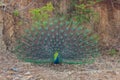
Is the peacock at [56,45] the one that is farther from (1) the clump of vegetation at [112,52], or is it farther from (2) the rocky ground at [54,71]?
(1) the clump of vegetation at [112,52]

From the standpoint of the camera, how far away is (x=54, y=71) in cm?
614

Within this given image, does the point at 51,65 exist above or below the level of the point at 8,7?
below

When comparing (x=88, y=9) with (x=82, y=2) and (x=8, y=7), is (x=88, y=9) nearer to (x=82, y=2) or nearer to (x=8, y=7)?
(x=82, y=2)

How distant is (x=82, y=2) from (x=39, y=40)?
2828 mm

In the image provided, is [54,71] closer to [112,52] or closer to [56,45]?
[56,45]

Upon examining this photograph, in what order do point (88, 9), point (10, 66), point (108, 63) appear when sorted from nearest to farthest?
point (10, 66), point (108, 63), point (88, 9)

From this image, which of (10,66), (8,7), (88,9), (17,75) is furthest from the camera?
(88,9)

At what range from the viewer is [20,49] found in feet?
21.5

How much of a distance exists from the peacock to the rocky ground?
0.17 metres

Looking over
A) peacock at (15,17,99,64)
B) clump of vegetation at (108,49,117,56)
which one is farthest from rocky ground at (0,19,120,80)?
clump of vegetation at (108,49,117,56)

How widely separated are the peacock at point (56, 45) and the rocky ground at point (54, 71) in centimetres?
17

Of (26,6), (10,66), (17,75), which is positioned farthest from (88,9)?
(17,75)

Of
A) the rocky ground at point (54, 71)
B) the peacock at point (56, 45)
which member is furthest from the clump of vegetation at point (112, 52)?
the peacock at point (56, 45)

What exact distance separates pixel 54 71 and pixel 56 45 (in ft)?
2.04
